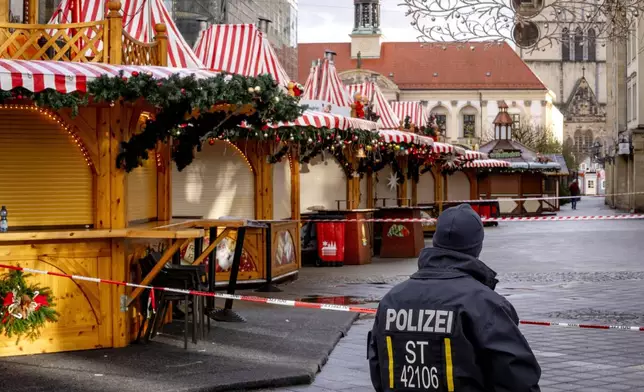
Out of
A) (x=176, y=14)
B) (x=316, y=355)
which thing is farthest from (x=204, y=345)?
(x=176, y=14)

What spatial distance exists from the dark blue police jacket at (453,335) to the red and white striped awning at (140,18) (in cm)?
1106

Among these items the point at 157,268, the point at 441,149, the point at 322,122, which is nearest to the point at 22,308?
the point at 157,268

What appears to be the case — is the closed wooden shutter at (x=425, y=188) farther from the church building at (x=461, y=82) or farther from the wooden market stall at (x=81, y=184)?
the church building at (x=461, y=82)

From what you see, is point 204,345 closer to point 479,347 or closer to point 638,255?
point 479,347

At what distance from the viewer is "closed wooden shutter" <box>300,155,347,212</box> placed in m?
24.7

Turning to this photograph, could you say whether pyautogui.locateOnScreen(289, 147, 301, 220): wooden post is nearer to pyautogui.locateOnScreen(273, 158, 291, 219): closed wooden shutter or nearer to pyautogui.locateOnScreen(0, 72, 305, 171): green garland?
pyautogui.locateOnScreen(273, 158, 291, 219): closed wooden shutter

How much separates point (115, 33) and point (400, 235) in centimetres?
1576

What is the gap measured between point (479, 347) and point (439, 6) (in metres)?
7.29

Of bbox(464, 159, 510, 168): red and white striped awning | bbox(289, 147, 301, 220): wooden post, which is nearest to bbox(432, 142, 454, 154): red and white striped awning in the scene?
bbox(464, 159, 510, 168): red and white striped awning

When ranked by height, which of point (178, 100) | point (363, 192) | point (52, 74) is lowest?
point (363, 192)

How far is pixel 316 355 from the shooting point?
10.7 m

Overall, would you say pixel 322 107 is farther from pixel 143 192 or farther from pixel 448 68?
pixel 448 68

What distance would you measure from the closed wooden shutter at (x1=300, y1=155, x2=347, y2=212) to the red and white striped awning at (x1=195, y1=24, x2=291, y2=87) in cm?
222

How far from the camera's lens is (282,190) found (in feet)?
66.3
